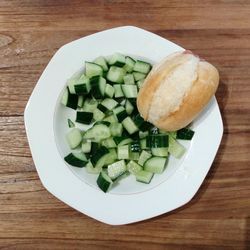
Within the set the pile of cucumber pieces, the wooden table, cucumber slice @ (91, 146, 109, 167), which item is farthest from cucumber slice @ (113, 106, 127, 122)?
the wooden table

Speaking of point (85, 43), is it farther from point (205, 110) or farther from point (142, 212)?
point (142, 212)

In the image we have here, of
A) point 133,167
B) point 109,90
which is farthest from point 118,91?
point 133,167

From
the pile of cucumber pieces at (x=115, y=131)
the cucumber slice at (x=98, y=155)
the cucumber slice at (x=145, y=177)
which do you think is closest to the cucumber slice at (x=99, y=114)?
the pile of cucumber pieces at (x=115, y=131)

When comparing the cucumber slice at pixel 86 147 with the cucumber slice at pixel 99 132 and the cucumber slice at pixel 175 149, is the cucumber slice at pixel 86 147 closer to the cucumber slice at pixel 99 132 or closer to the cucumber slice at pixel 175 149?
the cucumber slice at pixel 99 132

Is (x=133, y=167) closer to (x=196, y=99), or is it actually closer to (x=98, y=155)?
(x=98, y=155)

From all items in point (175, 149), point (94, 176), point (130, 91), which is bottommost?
point (94, 176)

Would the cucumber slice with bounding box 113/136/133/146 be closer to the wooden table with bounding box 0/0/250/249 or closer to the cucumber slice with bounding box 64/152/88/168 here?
the cucumber slice with bounding box 64/152/88/168
